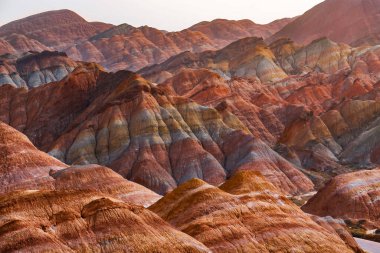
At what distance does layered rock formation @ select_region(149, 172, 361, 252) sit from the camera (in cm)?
7456

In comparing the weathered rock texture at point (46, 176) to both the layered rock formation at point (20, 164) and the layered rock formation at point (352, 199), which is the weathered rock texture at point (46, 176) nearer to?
the layered rock formation at point (20, 164)

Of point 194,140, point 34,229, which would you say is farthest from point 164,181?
point 34,229

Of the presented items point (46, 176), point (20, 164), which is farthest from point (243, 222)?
point (20, 164)

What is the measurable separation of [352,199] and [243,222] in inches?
2349

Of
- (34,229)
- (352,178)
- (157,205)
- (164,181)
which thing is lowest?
(164,181)

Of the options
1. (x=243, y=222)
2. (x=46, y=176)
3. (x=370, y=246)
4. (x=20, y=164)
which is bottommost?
(x=370, y=246)

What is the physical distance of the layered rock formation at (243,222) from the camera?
2936 inches

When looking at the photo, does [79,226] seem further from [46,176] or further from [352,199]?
[352,199]

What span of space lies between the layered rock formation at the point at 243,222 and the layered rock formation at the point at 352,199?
4016 centimetres

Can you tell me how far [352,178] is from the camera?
137375 mm

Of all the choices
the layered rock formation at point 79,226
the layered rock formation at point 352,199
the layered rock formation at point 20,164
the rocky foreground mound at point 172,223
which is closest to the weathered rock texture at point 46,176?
the layered rock formation at point 20,164

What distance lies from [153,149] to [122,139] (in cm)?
1249

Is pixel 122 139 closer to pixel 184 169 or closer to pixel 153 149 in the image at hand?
pixel 153 149

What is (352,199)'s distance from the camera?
430 feet
